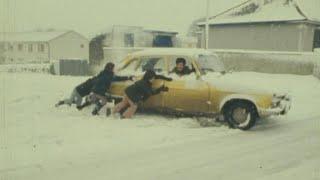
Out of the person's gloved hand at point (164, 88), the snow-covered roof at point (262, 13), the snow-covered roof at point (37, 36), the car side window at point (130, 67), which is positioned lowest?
the person's gloved hand at point (164, 88)

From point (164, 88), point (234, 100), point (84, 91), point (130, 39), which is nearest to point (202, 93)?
point (234, 100)

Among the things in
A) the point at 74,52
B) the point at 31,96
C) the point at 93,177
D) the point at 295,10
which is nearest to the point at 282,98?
the point at 93,177

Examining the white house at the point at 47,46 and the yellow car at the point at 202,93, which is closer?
the yellow car at the point at 202,93

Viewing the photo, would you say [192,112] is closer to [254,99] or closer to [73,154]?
[254,99]

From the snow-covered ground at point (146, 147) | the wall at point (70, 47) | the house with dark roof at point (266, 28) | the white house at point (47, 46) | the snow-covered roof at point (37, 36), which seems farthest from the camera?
the wall at point (70, 47)

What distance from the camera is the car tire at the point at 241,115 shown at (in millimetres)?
10414

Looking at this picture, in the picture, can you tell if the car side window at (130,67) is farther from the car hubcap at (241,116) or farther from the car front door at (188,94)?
the car hubcap at (241,116)

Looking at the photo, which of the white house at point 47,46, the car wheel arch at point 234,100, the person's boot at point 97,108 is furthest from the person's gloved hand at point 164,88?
the white house at point 47,46

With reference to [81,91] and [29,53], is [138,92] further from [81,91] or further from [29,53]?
[29,53]

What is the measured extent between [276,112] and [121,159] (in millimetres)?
4127

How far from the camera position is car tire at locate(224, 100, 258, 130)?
34.2 feet

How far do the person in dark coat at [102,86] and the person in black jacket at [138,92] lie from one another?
0.51 m

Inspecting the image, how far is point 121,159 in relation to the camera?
7.58 meters

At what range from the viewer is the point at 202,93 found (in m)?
10.7
